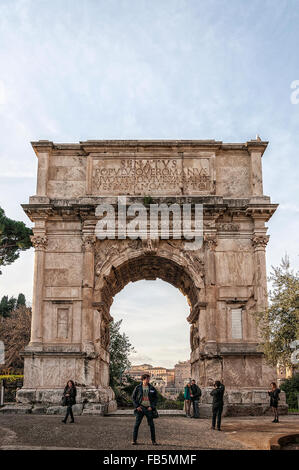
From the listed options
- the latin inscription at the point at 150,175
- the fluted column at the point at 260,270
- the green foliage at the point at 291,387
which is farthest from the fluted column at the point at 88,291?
the green foliage at the point at 291,387

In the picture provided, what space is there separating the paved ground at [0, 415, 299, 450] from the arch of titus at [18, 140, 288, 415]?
334cm

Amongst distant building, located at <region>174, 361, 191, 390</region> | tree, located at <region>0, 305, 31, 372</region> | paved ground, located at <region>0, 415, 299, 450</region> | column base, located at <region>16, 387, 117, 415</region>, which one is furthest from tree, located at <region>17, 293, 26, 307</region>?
distant building, located at <region>174, 361, 191, 390</region>

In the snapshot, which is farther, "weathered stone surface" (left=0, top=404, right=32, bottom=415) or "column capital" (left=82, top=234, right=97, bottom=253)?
"column capital" (left=82, top=234, right=97, bottom=253)

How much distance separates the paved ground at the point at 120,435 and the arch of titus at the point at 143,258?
3342mm

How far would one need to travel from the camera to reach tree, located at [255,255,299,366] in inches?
497

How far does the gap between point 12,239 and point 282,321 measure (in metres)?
17.7

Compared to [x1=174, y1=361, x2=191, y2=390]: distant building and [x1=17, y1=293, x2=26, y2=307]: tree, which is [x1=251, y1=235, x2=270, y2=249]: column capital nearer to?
[x1=17, y1=293, x2=26, y2=307]: tree

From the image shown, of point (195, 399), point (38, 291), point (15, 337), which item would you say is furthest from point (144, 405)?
point (15, 337)

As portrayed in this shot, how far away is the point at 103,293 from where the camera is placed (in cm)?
1883

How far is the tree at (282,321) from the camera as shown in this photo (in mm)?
12617

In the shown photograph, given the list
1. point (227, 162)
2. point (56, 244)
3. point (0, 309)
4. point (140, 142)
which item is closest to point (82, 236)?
point (56, 244)

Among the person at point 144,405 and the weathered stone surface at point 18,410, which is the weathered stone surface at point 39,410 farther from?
the person at point 144,405

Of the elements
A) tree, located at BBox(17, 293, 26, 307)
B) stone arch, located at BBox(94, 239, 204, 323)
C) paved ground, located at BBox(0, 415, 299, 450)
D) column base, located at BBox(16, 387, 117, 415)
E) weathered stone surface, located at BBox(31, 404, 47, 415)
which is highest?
tree, located at BBox(17, 293, 26, 307)

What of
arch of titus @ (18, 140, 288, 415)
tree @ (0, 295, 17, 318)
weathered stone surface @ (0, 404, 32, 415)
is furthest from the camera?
tree @ (0, 295, 17, 318)
